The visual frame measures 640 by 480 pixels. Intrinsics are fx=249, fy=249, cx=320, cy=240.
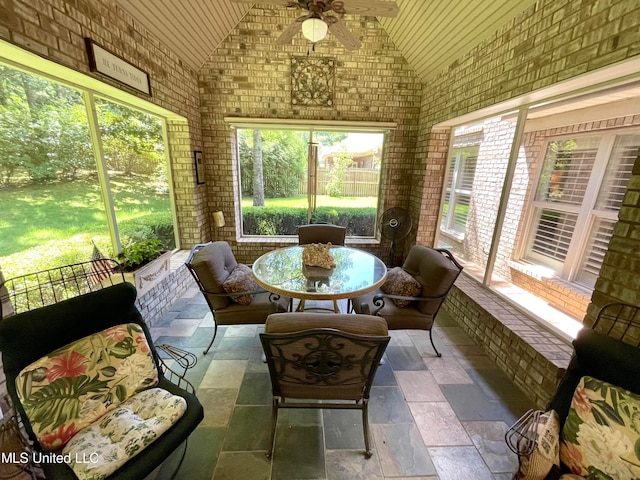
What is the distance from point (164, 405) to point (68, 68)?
213cm

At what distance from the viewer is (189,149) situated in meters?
3.30

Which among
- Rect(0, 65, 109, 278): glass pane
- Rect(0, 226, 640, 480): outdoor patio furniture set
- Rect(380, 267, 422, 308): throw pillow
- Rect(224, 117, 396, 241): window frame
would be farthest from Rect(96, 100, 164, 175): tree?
Rect(380, 267, 422, 308): throw pillow

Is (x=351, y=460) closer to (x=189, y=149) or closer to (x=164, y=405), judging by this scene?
(x=164, y=405)

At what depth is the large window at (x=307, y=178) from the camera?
3953mm

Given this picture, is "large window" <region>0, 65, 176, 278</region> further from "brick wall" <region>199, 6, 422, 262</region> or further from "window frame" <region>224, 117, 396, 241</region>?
"window frame" <region>224, 117, 396, 241</region>

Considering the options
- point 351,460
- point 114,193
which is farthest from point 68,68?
point 351,460

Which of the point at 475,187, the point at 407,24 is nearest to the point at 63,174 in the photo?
the point at 407,24

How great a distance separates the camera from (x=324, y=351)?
119 centimetres

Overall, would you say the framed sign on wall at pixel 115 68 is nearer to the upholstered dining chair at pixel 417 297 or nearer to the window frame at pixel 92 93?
the window frame at pixel 92 93

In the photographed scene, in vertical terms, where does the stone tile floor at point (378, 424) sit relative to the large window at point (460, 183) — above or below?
below

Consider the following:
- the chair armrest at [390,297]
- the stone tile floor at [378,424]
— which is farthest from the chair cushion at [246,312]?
the chair armrest at [390,297]

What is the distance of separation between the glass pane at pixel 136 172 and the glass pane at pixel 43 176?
0.84ft

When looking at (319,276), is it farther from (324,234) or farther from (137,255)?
(137,255)

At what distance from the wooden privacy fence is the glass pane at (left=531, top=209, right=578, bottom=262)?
7.30ft
